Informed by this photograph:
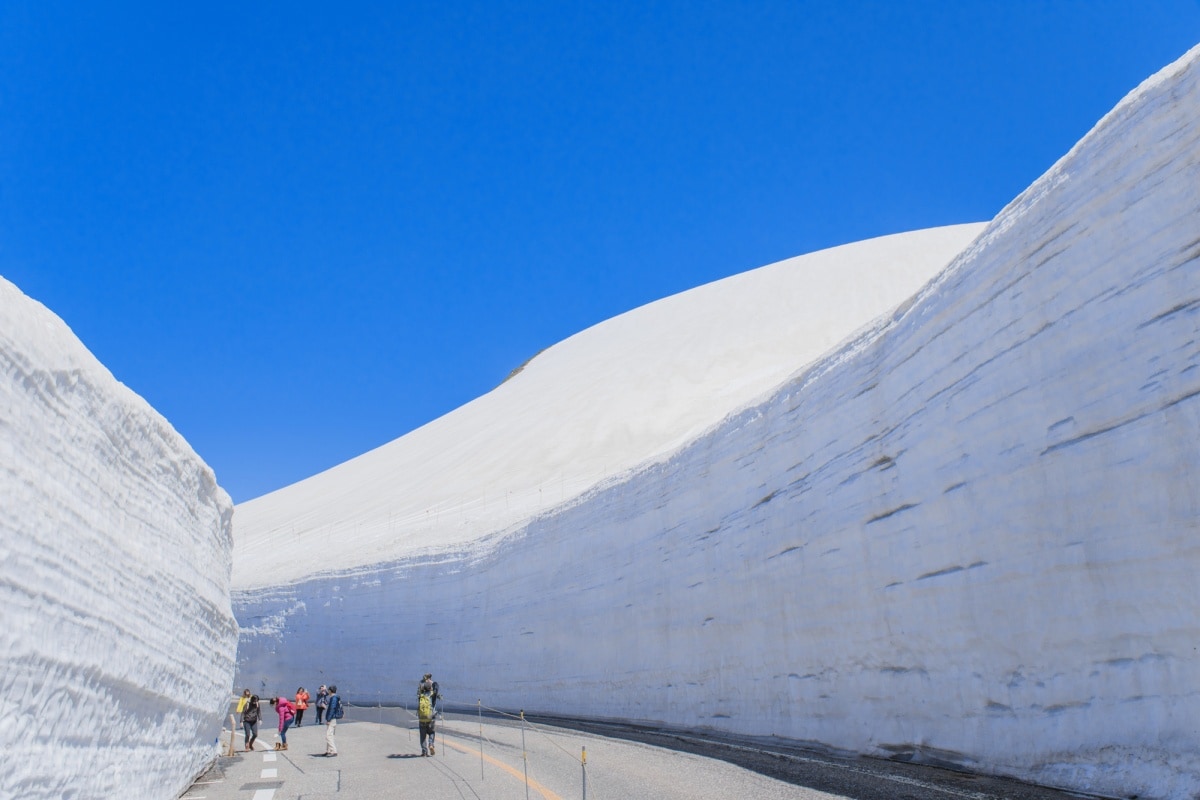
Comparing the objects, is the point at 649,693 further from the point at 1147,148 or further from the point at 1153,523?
the point at 1147,148

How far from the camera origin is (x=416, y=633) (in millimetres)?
27453

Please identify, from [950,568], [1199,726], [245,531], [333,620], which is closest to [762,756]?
Answer: [950,568]

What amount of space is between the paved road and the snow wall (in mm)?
800

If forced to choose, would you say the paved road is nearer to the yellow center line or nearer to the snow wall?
the yellow center line

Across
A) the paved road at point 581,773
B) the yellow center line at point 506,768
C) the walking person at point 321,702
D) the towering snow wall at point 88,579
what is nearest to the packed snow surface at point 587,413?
the walking person at point 321,702

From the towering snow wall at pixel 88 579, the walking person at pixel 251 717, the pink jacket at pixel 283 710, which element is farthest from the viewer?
the pink jacket at pixel 283 710

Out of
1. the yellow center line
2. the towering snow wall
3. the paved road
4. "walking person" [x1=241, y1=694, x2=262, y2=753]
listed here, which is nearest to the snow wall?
the paved road

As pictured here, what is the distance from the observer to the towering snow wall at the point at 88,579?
18.9 feet

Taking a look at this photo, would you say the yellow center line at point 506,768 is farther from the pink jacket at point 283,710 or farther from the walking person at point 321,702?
the walking person at point 321,702

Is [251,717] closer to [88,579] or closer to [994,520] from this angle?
[88,579]

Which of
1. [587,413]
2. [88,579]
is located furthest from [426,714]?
[587,413]

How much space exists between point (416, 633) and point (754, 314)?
39785 mm

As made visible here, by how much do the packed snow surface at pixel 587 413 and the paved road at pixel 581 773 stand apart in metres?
A: 16.1

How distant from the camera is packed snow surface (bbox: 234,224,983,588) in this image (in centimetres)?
4141
